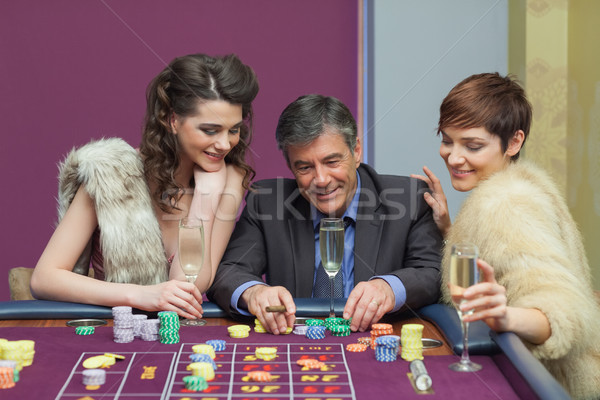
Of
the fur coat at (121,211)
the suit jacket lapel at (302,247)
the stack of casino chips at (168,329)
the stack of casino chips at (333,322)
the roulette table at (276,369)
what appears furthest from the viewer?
the suit jacket lapel at (302,247)

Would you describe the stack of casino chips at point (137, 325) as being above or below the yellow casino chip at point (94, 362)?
above

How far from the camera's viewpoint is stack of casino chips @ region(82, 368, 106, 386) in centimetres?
145

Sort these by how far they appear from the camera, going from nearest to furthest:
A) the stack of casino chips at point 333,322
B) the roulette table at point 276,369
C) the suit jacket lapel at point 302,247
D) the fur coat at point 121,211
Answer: the roulette table at point 276,369
the stack of casino chips at point 333,322
the fur coat at point 121,211
the suit jacket lapel at point 302,247

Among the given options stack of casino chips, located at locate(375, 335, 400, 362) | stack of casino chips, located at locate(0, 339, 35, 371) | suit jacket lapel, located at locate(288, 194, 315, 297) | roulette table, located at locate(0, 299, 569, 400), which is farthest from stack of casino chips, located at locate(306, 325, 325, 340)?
suit jacket lapel, located at locate(288, 194, 315, 297)

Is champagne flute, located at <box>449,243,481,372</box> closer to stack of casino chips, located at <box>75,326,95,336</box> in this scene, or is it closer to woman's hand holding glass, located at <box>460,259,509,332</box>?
woman's hand holding glass, located at <box>460,259,509,332</box>

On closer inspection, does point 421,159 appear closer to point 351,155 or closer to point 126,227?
point 351,155

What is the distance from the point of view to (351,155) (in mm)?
2674

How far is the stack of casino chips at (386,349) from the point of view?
164 cm

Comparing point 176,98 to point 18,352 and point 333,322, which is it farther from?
point 18,352

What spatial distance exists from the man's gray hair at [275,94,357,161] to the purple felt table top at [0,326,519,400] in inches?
36.3

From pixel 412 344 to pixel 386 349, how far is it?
63 millimetres

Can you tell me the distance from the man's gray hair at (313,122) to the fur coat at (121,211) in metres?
0.58

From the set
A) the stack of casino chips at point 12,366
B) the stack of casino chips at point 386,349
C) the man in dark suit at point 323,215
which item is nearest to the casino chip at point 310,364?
the stack of casino chips at point 386,349

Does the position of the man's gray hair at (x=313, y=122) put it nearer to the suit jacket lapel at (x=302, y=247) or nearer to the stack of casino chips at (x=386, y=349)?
the suit jacket lapel at (x=302, y=247)
